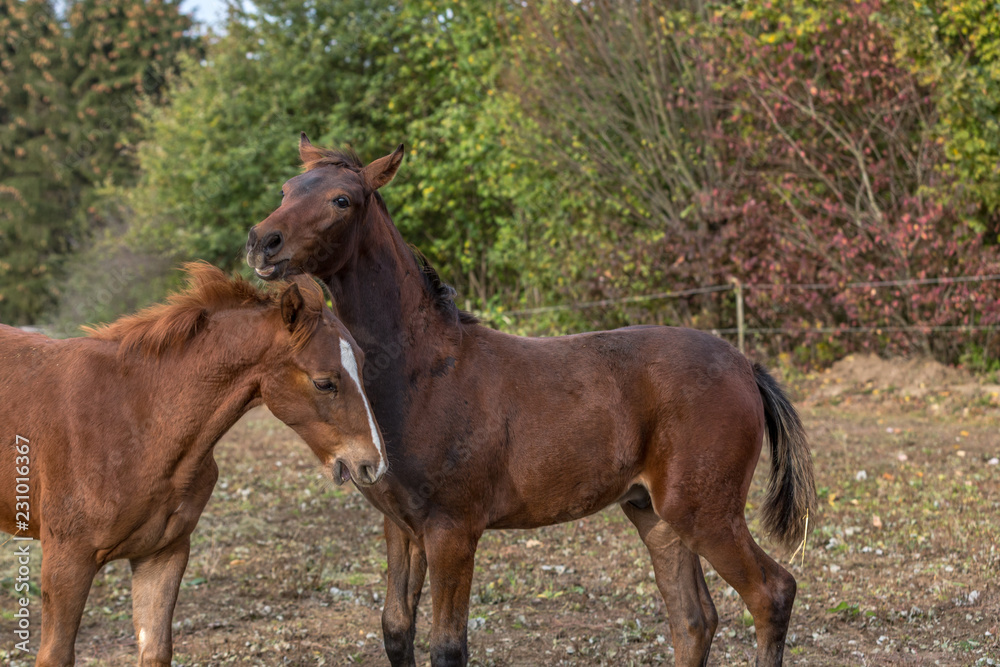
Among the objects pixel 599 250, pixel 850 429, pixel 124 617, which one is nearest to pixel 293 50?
pixel 599 250

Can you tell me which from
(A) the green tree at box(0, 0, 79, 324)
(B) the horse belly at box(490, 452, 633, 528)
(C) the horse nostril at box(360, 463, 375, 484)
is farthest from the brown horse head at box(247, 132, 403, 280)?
(A) the green tree at box(0, 0, 79, 324)

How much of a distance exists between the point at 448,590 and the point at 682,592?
1.33m

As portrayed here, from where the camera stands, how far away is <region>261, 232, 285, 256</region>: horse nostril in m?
3.59

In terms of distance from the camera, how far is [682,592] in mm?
4402

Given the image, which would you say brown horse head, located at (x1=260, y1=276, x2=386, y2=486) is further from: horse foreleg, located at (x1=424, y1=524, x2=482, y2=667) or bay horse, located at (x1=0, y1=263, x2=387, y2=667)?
horse foreleg, located at (x1=424, y1=524, x2=482, y2=667)

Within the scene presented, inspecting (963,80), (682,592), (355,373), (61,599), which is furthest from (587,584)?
(963,80)

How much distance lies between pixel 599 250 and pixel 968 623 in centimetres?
969

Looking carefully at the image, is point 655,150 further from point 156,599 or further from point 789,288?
point 156,599

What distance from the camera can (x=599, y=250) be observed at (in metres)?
14.1

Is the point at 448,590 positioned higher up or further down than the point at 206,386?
further down

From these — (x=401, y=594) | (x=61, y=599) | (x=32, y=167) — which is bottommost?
(x=401, y=594)

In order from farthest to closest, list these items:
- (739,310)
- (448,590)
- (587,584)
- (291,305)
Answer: (739,310), (587,584), (448,590), (291,305)

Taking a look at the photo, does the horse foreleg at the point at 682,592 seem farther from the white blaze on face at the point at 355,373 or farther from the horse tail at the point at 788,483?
the white blaze on face at the point at 355,373

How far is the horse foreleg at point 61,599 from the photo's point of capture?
327 centimetres
